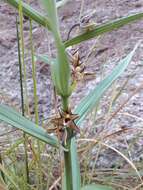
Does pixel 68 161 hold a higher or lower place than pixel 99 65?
lower

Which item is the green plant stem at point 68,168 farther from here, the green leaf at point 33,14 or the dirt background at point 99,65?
the dirt background at point 99,65

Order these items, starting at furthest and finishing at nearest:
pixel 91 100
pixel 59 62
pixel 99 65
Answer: pixel 99 65 → pixel 91 100 → pixel 59 62

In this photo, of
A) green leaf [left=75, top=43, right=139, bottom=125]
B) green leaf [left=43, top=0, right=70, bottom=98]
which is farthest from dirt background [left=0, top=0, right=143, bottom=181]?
green leaf [left=43, top=0, right=70, bottom=98]

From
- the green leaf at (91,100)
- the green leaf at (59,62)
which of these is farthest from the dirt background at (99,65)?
the green leaf at (59,62)

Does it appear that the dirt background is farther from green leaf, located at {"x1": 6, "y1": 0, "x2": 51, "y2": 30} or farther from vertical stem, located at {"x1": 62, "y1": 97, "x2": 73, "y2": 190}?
green leaf, located at {"x1": 6, "y1": 0, "x2": 51, "y2": 30}

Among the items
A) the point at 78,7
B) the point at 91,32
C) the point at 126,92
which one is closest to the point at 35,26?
the point at 78,7

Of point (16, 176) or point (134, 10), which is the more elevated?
point (134, 10)

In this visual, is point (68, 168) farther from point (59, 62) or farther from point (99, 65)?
point (99, 65)

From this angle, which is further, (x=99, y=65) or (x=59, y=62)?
(x=99, y=65)

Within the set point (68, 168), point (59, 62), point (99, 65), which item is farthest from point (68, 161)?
point (99, 65)

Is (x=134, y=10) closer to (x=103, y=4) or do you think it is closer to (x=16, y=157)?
(x=103, y=4)
